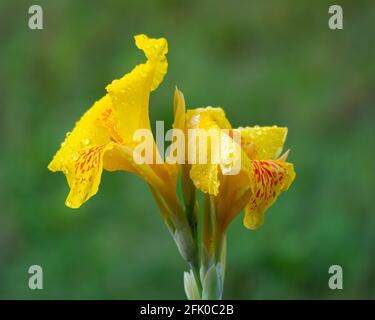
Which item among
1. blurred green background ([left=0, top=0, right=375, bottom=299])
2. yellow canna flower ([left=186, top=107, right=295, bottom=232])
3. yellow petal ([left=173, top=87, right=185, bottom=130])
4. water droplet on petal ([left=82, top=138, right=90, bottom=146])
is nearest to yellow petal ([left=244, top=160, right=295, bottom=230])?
yellow canna flower ([left=186, top=107, right=295, bottom=232])

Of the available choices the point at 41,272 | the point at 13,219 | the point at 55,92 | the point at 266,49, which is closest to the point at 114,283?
the point at 41,272

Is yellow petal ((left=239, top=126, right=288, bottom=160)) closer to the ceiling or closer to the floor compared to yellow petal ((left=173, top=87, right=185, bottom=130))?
closer to the floor

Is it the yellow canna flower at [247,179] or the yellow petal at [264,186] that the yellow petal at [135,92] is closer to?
the yellow canna flower at [247,179]

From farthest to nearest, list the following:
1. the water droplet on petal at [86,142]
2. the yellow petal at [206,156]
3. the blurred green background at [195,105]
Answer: the blurred green background at [195,105]
the water droplet on petal at [86,142]
the yellow petal at [206,156]

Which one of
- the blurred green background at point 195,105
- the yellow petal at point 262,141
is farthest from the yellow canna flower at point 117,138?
the blurred green background at point 195,105

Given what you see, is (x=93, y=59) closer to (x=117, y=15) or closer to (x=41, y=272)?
(x=117, y=15)

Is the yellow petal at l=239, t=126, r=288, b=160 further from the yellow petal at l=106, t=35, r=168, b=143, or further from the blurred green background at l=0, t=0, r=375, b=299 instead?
the blurred green background at l=0, t=0, r=375, b=299

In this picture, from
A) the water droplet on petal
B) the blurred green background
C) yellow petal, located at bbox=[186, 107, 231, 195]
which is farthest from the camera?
the blurred green background
